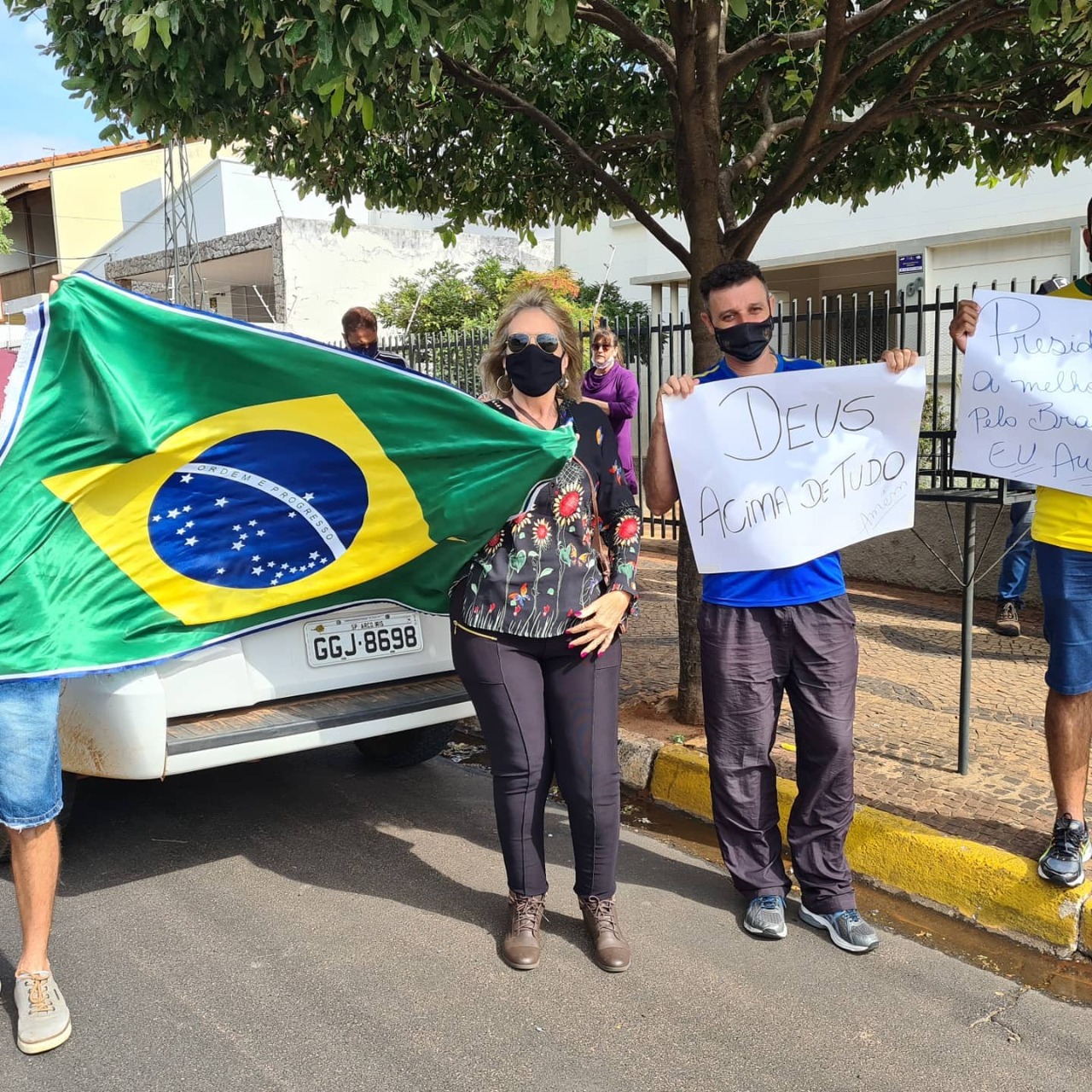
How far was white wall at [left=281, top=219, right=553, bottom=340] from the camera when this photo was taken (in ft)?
66.5

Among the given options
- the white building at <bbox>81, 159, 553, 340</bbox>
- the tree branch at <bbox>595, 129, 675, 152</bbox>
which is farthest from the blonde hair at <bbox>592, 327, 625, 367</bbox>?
the white building at <bbox>81, 159, 553, 340</bbox>

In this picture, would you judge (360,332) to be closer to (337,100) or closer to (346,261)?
(337,100)

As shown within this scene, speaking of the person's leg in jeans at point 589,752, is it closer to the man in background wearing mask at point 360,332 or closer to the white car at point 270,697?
the white car at point 270,697

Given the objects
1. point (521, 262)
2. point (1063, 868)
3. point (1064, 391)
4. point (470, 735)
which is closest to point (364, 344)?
point (470, 735)

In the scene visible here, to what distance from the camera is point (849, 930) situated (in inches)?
133

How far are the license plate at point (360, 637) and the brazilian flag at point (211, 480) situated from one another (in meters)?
0.11

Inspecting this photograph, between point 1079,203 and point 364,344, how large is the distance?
39.4 ft

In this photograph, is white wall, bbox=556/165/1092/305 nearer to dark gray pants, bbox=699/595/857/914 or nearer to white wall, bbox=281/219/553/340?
white wall, bbox=281/219/553/340

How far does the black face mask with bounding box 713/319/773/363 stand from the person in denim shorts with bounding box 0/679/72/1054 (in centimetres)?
230

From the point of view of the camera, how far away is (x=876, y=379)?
11.4 ft

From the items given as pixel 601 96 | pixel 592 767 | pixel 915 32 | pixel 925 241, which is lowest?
pixel 592 767

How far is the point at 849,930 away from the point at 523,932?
104 cm

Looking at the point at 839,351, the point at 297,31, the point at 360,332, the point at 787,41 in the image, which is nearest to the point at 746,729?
the point at 297,31

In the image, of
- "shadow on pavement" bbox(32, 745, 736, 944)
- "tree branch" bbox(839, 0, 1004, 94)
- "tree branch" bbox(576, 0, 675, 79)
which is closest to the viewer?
"shadow on pavement" bbox(32, 745, 736, 944)
